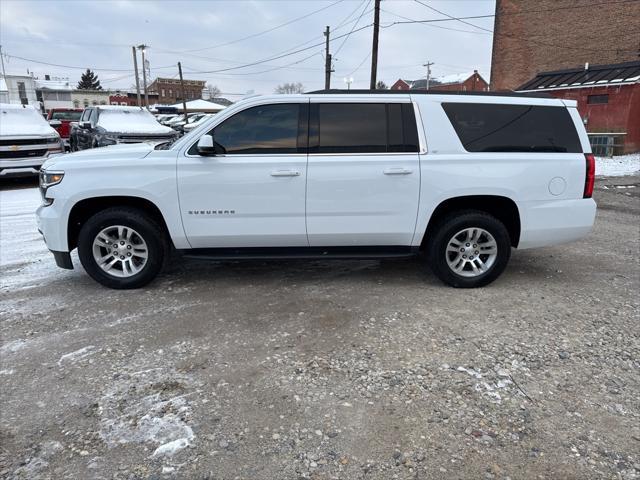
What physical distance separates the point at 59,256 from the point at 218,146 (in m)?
1.95

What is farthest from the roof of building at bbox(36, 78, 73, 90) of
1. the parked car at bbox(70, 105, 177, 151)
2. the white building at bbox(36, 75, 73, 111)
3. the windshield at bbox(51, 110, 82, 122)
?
the parked car at bbox(70, 105, 177, 151)

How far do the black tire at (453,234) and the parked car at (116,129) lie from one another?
29.8ft

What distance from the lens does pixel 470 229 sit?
4.84 meters

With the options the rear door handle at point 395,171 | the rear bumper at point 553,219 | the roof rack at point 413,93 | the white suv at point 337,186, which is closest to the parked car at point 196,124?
the white suv at point 337,186

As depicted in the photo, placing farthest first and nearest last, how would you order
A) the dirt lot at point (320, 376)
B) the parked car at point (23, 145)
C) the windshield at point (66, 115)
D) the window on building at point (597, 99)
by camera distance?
the windshield at point (66, 115), the window on building at point (597, 99), the parked car at point (23, 145), the dirt lot at point (320, 376)

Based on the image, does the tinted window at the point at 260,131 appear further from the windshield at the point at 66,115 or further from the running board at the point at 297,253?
the windshield at the point at 66,115

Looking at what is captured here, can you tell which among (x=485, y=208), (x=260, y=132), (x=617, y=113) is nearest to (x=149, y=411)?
(x=260, y=132)

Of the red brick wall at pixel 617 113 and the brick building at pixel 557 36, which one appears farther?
the brick building at pixel 557 36

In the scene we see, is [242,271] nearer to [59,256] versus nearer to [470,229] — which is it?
[59,256]

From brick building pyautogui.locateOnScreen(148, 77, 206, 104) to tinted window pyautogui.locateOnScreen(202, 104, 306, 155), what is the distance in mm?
96973

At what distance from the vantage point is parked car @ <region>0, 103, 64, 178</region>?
11.1 metres

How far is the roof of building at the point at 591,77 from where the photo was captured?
2128cm

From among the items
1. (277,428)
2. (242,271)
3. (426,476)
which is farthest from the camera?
(242,271)

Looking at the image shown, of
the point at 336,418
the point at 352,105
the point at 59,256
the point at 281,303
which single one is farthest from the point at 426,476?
the point at 59,256
